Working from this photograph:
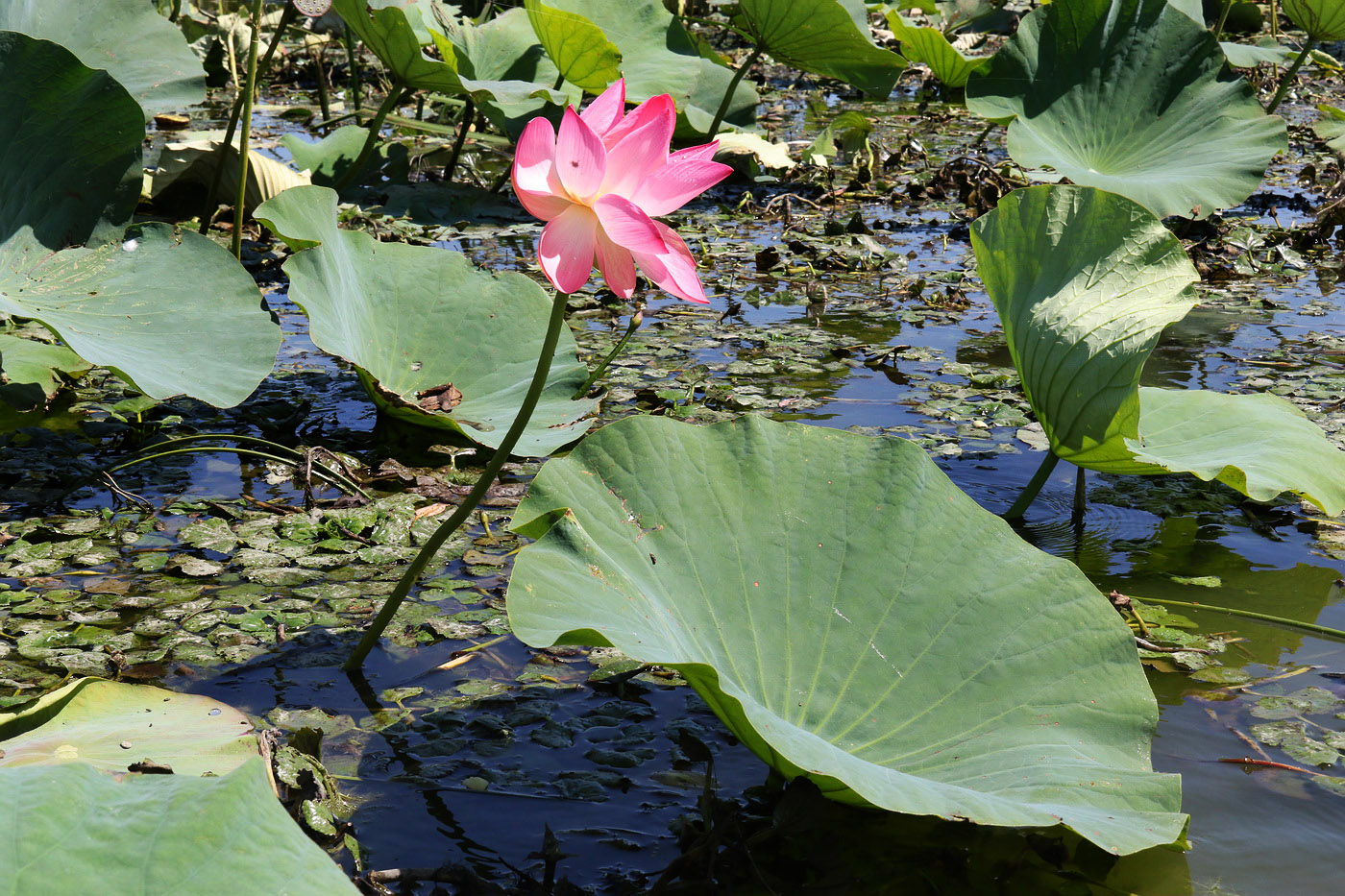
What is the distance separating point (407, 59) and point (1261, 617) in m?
2.67

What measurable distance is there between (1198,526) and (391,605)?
166 cm

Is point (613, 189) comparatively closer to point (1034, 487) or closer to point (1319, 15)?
point (1034, 487)

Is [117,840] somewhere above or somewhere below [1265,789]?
above

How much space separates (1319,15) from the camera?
4.68 m

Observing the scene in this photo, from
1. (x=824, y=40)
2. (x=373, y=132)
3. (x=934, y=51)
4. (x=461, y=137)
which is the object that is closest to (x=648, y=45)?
(x=824, y=40)

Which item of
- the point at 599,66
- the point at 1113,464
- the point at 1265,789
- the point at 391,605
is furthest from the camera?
the point at 599,66

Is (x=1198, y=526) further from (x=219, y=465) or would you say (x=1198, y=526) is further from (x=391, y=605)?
(x=219, y=465)

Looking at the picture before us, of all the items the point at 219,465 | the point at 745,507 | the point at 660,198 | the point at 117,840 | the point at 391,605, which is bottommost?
the point at 219,465

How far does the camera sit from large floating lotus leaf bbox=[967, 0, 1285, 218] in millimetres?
3738

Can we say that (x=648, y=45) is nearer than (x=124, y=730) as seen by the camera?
No

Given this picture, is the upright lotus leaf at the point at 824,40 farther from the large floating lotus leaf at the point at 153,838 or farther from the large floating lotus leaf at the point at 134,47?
the large floating lotus leaf at the point at 153,838

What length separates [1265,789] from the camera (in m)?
1.49

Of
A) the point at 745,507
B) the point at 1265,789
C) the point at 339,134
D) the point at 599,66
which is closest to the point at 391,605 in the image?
the point at 745,507

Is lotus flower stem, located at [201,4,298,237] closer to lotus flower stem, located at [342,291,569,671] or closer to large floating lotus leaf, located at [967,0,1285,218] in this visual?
lotus flower stem, located at [342,291,569,671]
